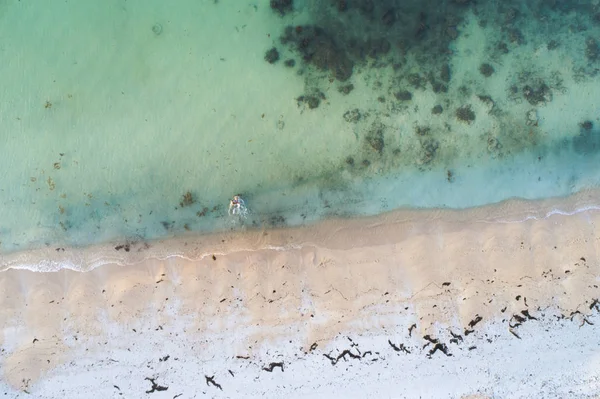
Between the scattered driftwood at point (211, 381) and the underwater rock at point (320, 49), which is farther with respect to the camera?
the underwater rock at point (320, 49)

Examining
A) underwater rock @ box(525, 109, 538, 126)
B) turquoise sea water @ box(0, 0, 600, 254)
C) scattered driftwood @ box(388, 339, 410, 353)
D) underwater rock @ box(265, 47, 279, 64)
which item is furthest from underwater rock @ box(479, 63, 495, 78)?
scattered driftwood @ box(388, 339, 410, 353)

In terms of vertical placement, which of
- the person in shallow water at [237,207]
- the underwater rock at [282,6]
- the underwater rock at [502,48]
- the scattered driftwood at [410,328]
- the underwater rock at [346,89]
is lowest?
the scattered driftwood at [410,328]

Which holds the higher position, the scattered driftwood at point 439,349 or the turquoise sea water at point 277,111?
the turquoise sea water at point 277,111

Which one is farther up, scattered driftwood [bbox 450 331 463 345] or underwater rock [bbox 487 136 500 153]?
underwater rock [bbox 487 136 500 153]

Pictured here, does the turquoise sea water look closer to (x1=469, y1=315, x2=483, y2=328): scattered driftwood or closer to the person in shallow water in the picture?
the person in shallow water

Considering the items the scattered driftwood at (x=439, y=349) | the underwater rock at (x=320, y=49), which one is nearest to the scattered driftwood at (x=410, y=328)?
the scattered driftwood at (x=439, y=349)

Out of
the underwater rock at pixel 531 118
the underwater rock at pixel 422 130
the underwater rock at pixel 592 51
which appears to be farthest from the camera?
the underwater rock at pixel 592 51

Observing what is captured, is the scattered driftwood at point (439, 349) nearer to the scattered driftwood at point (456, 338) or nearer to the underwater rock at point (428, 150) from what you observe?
the scattered driftwood at point (456, 338)

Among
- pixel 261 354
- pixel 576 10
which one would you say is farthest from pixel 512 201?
pixel 261 354
